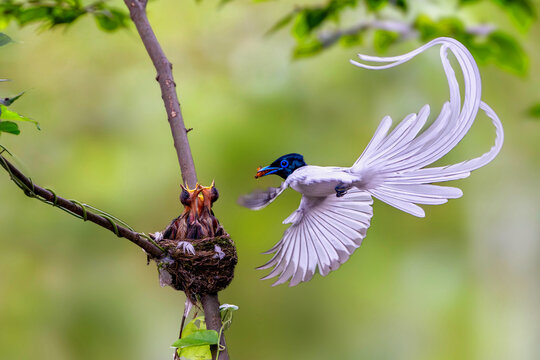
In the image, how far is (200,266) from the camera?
2.11ft

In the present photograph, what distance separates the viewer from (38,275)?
2598 millimetres

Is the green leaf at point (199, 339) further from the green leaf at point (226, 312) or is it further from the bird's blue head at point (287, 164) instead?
the bird's blue head at point (287, 164)

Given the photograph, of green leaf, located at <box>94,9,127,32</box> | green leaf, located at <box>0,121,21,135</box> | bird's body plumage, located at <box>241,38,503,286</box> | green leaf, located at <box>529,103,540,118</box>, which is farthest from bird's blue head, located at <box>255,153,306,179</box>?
green leaf, located at <box>94,9,127,32</box>

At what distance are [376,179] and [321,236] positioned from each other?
3.3 inches

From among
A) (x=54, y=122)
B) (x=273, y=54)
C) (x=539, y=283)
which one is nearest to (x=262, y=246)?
(x=273, y=54)

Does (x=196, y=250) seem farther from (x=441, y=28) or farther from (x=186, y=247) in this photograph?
(x=441, y=28)

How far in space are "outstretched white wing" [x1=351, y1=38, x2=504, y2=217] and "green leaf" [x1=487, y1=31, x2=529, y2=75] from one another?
1.86 ft

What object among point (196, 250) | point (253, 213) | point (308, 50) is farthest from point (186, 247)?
point (253, 213)

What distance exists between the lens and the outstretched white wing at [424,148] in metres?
0.52

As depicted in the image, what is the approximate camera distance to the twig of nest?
2.10ft

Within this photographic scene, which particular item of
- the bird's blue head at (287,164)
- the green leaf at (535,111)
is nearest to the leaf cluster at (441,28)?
the green leaf at (535,111)

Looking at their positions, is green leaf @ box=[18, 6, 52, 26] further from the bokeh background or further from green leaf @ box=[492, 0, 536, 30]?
the bokeh background

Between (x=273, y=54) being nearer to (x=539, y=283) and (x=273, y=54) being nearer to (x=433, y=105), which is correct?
(x=433, y=105)

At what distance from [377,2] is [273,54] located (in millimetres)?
1697
